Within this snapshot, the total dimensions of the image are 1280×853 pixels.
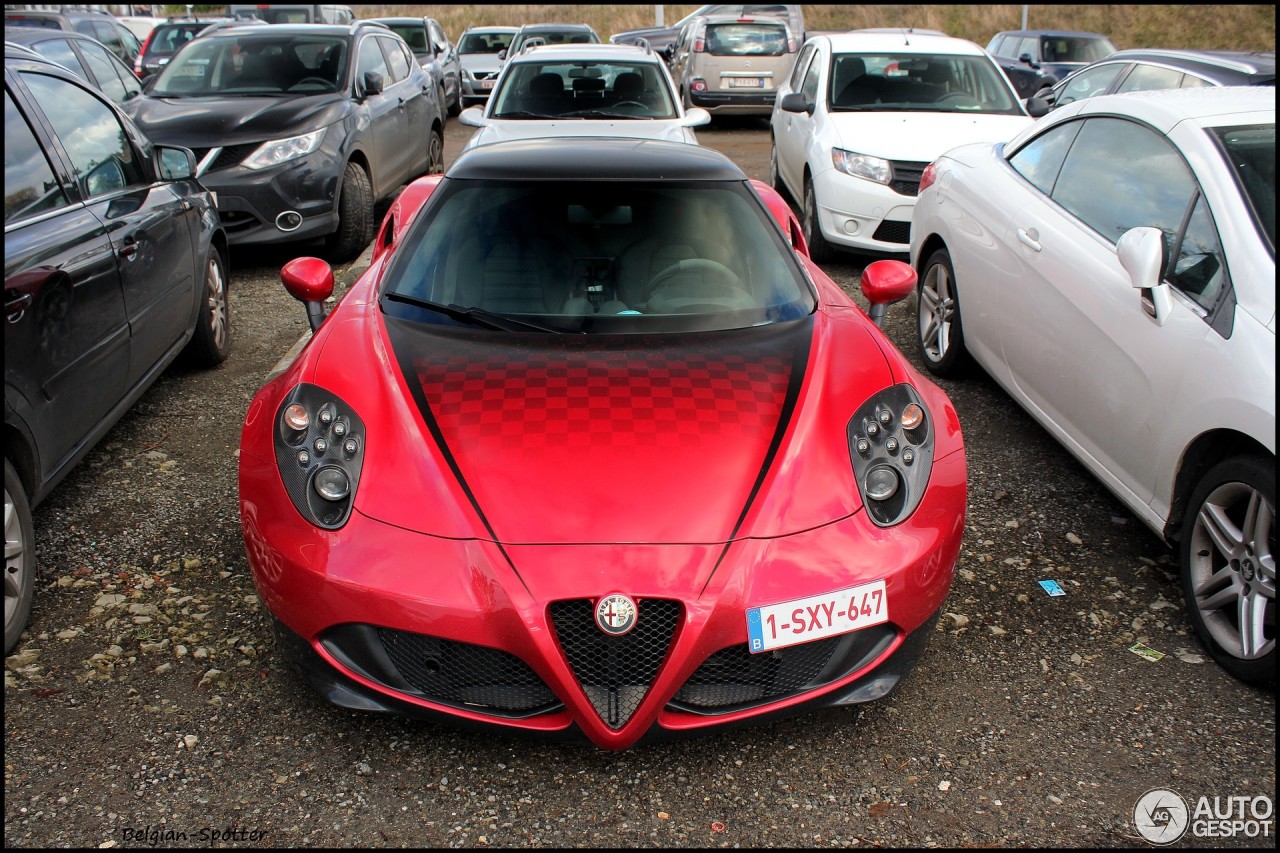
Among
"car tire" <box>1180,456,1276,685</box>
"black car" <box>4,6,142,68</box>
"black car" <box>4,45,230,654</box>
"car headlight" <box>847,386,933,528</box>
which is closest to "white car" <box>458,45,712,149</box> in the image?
→ "black car" <box>4,45,230,654</box>

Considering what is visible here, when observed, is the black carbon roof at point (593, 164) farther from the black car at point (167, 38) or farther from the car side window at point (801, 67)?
the black car at point (167, 38)

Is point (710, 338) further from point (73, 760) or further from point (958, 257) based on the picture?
point (958, 257)

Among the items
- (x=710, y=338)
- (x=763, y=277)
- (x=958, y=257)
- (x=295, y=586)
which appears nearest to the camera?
(x=295, y=586)

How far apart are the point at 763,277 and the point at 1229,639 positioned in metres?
1.80

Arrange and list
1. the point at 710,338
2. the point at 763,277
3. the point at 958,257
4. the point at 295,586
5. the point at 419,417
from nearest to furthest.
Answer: the point at 295,586 < the point at 419,417 < the point at 710,338 < the point at 763,277 < the point at 958,257

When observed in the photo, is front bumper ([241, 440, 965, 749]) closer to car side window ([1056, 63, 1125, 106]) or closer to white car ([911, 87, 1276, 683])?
white car ([911, 87, 1276, 683])

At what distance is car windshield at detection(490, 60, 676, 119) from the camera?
8156mm

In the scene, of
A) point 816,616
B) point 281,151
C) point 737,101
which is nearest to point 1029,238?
point 816,616

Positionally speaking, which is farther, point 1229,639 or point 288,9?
point 288,9

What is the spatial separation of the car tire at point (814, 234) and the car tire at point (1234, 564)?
4573 millimetres

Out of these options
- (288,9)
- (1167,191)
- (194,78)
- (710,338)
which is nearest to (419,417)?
(710,338)

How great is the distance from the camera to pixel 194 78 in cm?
820

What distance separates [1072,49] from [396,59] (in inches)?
496

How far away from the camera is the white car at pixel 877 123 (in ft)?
23.6
